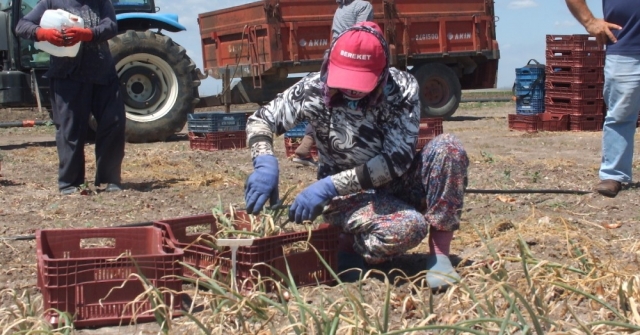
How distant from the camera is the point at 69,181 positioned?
20.8ft

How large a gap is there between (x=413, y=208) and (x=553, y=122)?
27.4ft

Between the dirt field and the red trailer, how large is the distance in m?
2.25

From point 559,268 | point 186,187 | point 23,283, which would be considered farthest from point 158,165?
point 559,268

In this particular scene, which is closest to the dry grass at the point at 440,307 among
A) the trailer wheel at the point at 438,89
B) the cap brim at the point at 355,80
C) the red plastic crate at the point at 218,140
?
the cap brim at the point at 355,80

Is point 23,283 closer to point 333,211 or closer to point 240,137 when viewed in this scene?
point 333,211

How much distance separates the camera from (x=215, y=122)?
30.9ft

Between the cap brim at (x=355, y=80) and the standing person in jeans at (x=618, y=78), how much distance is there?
2703 millimetres

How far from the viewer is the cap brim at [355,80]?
11.0ft

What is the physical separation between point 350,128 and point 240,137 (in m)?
6.01

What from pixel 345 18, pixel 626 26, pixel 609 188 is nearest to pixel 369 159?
pixel 609 188

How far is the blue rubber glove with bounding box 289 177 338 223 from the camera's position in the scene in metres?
3.44

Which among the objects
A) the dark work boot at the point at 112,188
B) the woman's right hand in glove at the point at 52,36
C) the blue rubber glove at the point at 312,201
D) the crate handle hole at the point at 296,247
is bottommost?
the dark work boot at the point at 112,188

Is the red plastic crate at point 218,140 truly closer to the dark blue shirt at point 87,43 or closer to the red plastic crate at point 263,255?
the dark blue shirt at point 87,43

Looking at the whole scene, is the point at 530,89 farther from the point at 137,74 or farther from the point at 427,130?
the point at 137,74
